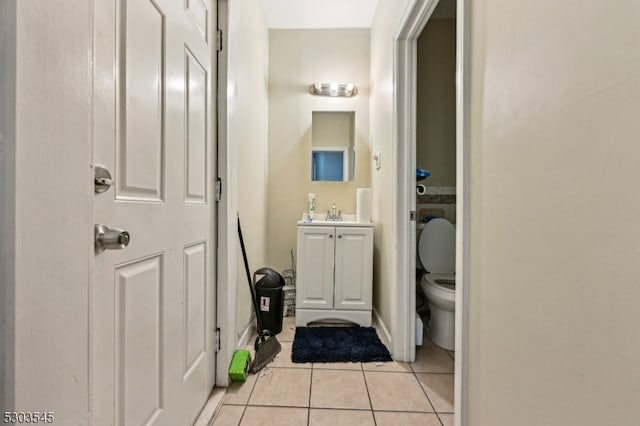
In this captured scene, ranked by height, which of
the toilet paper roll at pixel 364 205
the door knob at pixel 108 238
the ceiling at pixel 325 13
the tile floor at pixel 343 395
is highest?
the ceiling at pixel 325 13

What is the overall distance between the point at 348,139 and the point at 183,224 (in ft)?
6.78

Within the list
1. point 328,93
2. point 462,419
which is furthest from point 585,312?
point 328,93

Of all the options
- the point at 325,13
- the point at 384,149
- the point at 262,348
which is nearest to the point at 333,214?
the point at 384,149

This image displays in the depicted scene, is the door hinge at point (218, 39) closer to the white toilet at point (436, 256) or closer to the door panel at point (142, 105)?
the door panel at point (142, 105)

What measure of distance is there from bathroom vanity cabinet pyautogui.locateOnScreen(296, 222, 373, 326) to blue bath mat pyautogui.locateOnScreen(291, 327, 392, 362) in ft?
0.43

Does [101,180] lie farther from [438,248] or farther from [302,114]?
[302,114]

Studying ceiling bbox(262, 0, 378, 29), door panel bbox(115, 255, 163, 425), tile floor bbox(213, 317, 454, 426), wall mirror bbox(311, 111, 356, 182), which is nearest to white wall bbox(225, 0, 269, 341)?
ceiling bbox(262, 0, 378, 29)

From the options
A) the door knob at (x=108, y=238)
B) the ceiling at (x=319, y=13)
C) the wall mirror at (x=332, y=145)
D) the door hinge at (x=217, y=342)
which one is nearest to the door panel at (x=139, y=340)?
the door knob at (x=108, y=238)

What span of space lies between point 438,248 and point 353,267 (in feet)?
2.34

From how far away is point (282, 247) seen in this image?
281 centimetres

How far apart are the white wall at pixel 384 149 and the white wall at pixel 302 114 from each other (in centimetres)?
21

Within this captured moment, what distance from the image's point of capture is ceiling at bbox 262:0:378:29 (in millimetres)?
2420

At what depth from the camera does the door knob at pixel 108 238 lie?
64cm

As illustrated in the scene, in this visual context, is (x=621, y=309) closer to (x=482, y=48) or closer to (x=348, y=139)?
(x=482, y=48)
